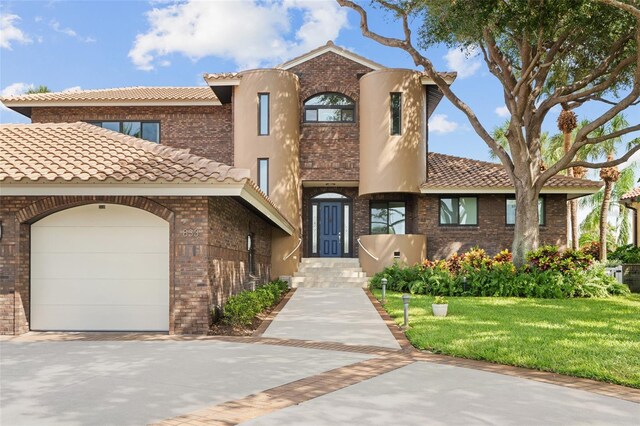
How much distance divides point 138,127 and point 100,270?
46.8ft

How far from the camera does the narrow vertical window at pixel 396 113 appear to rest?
77.8 ft

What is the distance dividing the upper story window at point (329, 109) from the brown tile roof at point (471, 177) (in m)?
4.19

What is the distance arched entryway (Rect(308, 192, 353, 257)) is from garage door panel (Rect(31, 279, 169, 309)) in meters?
14.1

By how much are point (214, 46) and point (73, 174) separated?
1449cm

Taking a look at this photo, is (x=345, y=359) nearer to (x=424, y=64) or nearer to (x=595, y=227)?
(x=424, y=64)

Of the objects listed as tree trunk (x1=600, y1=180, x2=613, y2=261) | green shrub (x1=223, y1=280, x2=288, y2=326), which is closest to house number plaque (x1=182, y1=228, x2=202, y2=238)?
green shrub (x1=223, y1=280, x2=288, y2=326)

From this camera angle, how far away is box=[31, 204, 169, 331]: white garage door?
11.6 meters

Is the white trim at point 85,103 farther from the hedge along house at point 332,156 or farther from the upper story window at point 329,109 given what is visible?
the upper story window at point 329,109

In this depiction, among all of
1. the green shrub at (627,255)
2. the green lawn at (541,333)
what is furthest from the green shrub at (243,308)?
the green shrub at (627,255)

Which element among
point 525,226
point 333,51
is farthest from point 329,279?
point 333,51

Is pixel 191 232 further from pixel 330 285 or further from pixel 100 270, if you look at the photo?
pixel 330 285

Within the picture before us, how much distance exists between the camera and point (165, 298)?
11.6 metres

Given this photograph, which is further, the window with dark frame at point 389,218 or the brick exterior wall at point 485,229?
the window with dark frame at point 389,218

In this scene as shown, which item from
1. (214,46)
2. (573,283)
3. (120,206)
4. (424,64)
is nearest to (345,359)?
(120,206)
